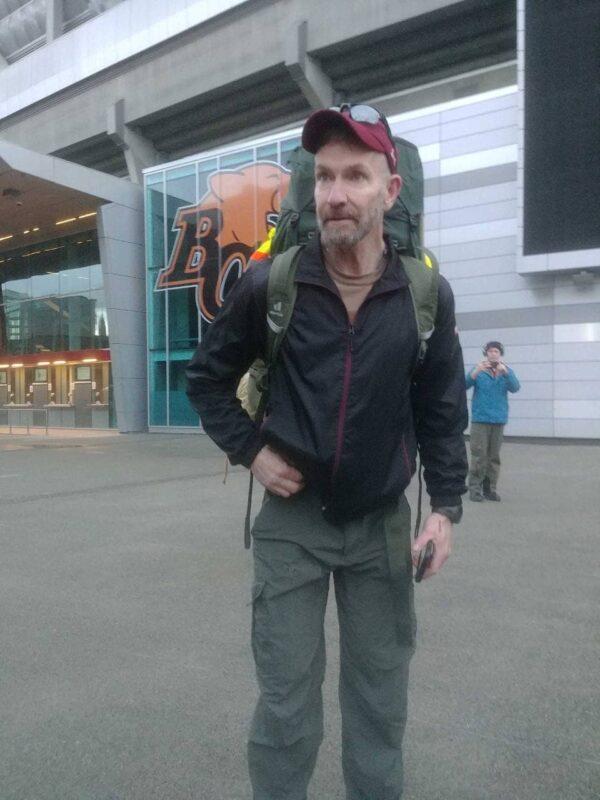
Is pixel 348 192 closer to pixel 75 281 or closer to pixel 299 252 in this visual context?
pixel 299 252

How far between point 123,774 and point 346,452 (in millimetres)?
1601

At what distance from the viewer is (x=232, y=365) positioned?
2203mm

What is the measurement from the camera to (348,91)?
25.3m

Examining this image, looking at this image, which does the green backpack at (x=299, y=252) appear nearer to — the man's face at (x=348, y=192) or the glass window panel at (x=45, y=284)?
the man's face at (x=348, y=192)

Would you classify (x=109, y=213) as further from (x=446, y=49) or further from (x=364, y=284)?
(x=364, y=284)

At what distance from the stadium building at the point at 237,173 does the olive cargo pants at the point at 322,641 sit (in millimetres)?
15329

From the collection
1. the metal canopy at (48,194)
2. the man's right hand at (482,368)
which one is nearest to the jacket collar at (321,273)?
the man's right hand at (482,368)

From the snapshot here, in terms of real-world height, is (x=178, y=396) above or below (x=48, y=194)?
below

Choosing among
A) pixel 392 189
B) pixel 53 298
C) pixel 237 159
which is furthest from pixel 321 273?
pixel 53 298

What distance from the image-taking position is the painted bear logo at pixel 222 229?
21516 mm

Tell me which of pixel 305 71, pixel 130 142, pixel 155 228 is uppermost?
pixel 305 71

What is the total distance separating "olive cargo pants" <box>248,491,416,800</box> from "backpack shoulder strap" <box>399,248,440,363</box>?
1.71 feet

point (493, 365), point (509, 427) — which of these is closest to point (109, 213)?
point (509, 427)

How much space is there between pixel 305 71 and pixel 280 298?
23937 millimetres
